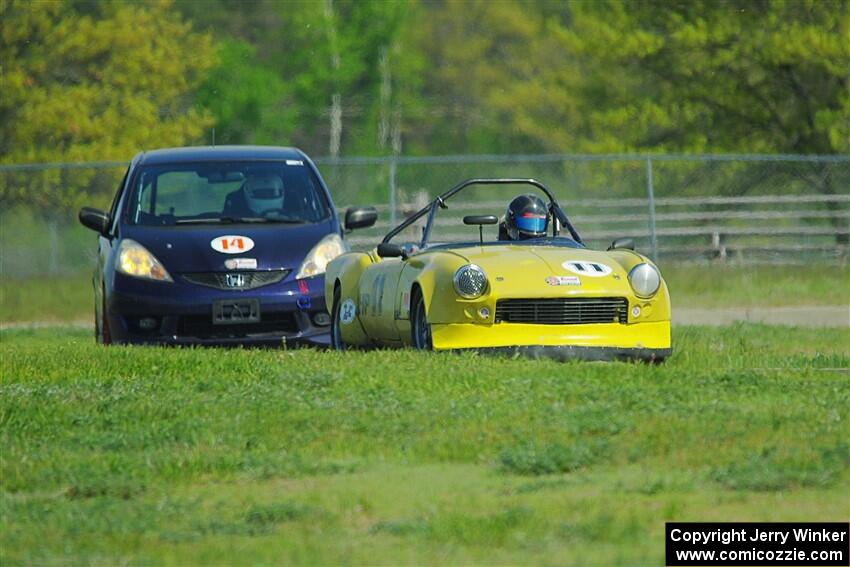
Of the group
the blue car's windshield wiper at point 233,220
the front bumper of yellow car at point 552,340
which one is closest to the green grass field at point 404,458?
the front bumper of yellow car at point 552,340

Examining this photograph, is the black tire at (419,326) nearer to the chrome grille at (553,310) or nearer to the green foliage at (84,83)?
the chrome grille at (553,310)

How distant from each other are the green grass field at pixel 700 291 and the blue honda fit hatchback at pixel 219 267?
28.0 ft

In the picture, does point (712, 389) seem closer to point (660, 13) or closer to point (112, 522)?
point (112, 522)

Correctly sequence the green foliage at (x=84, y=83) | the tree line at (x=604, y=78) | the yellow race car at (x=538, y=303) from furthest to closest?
the green foliage at (x=84, y=83) → the tree line at (x=604, y=78) → the yellow race car at (x=538, y=303)

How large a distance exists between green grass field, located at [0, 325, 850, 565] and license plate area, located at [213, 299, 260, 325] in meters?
2.91

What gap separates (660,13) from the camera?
116 ft

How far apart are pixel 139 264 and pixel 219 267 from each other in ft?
2.11

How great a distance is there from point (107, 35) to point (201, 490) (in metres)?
34.1

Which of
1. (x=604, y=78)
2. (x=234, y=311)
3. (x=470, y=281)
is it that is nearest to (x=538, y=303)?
(x=470, y=281)

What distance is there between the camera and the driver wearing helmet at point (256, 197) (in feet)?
50.8

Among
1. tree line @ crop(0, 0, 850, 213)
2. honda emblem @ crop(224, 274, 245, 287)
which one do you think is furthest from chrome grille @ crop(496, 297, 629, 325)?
tree line @ crop(0, 0, 850, 213)

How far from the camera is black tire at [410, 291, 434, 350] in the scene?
12.1m

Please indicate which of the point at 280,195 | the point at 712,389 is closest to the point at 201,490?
the point at 712,389

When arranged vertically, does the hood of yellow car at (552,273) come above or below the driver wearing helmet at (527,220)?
below
